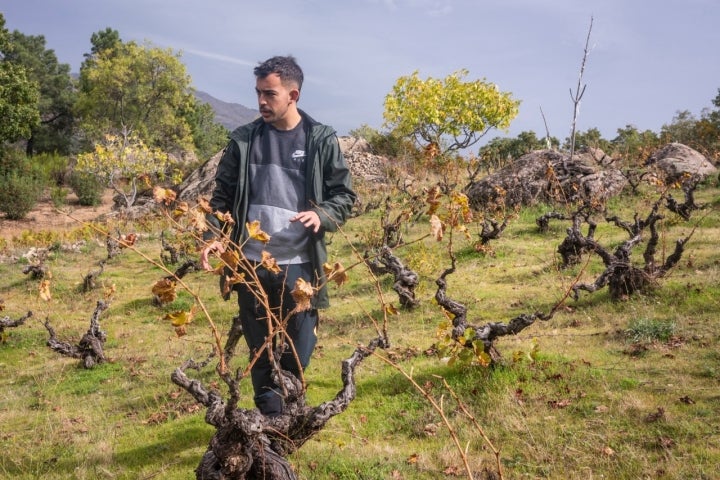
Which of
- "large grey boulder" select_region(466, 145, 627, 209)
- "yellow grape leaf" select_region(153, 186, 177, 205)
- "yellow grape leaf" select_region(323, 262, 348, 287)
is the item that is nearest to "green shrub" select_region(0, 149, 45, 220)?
"large grey boulder" select_region(466, 145, 627, 209)

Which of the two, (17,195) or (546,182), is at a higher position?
(546,182)

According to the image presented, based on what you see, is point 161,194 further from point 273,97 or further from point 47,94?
point 47,94

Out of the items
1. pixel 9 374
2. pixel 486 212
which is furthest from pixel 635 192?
pixel 9 374

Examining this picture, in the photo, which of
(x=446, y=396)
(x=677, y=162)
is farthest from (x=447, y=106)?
(x=446, y=396)

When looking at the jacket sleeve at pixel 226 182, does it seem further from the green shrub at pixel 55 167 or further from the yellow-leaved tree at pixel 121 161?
the green shrub at pixel 55 167

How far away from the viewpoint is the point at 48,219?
25594mm

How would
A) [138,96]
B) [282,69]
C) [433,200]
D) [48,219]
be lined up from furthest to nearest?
[138,96] < [48,219] < [282,69] < [433,200]

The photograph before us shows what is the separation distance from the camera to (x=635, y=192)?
15359mm

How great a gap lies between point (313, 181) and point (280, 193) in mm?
253

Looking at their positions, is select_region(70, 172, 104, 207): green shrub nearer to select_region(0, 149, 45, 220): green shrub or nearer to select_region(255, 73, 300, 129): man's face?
select_region(0, 149, 45, 220): green shrub

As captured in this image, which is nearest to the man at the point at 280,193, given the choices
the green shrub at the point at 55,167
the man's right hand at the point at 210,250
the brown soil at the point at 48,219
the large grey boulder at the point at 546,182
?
the man's right hand at the point at 210,250

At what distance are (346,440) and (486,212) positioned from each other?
453 inches

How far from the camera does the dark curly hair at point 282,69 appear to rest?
145 inches

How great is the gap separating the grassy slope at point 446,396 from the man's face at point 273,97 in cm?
146
